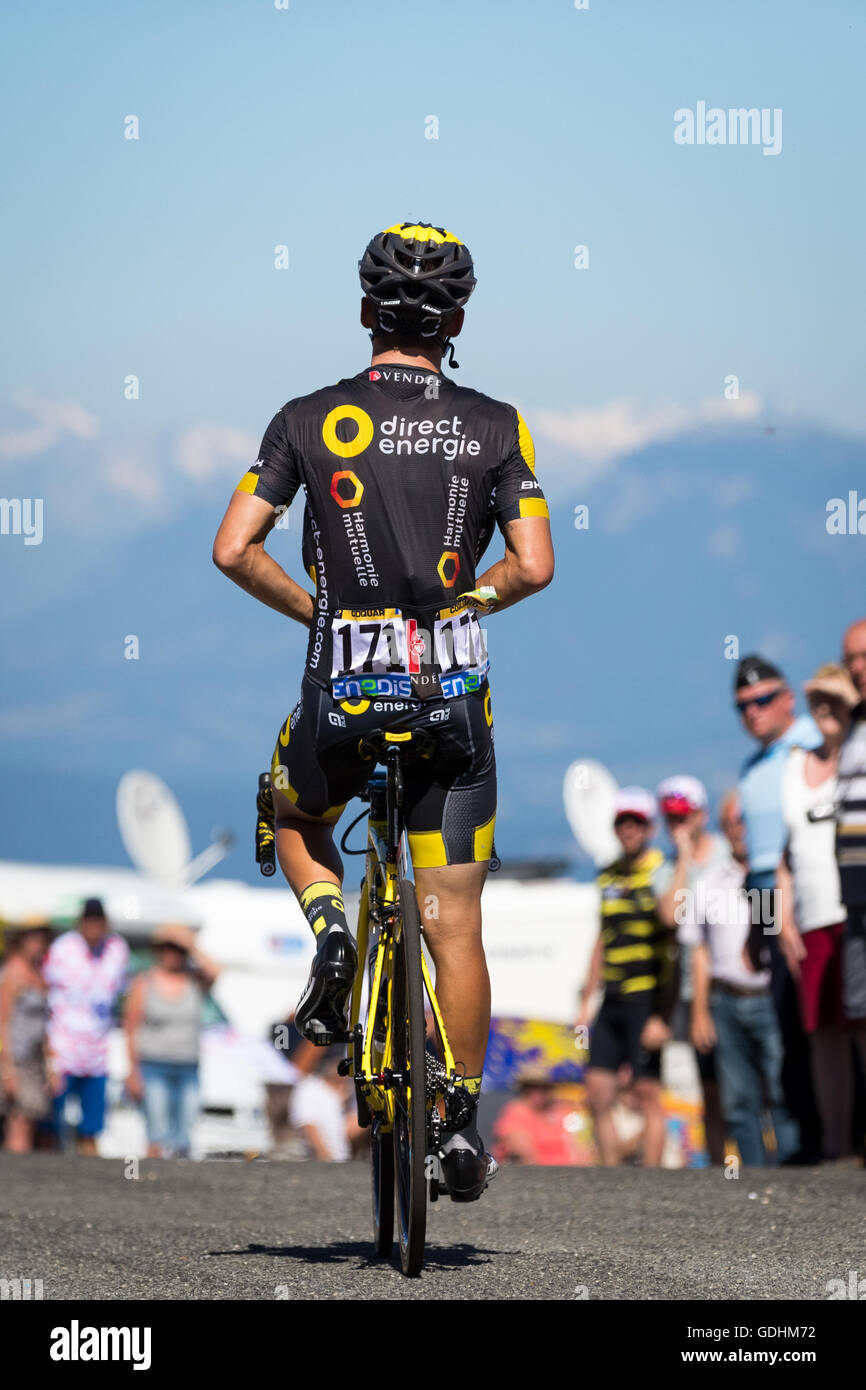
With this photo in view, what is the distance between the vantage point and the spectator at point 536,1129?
15.0 m

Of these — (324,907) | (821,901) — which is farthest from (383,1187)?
(821,901)

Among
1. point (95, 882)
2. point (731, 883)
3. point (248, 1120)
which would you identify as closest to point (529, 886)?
point (95, 882)

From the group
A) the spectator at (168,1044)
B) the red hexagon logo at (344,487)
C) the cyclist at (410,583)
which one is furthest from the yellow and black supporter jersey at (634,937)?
the red hexagon logo at (344,487)

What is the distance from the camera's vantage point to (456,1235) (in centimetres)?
670

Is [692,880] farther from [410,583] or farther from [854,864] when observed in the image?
[410,583]

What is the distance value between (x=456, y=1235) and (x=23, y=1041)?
7.73m

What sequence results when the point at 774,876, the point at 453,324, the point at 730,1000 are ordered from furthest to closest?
the point at 730,1000, the point at 774,876, the point at 453,324

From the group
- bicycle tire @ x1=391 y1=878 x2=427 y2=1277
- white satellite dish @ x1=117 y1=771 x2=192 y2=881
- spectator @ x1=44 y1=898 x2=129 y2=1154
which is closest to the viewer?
bicycle tire @ x1=391 y1=878 x2=427 y2=1277

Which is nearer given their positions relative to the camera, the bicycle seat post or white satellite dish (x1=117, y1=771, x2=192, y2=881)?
the bicycle seat post

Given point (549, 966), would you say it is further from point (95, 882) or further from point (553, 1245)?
point (553, 1245)

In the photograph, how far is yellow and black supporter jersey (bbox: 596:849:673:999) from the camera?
424 inches

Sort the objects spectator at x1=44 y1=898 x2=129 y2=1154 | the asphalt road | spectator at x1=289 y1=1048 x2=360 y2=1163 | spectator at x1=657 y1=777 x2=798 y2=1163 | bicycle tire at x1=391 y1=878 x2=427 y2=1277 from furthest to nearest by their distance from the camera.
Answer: spectator at x1=289 y1=1048 x2=360 y2=1163, spectator at x1=44 y1=898 x2=129 y2=1154, spectator at x1=657 y1=777 x2=798 y2=1163, the asphalt road, bicycle tire at x1=391 y1=878 x2=427 y2=1277

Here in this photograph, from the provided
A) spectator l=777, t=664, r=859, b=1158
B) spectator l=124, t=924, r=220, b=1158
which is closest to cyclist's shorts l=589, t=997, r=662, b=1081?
spectator l=777, t=664, r=859, b=1158

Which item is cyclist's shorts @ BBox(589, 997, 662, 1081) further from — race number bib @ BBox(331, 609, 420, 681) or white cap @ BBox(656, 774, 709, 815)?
race number bib @ BBox(331, 609, 420, 681)
